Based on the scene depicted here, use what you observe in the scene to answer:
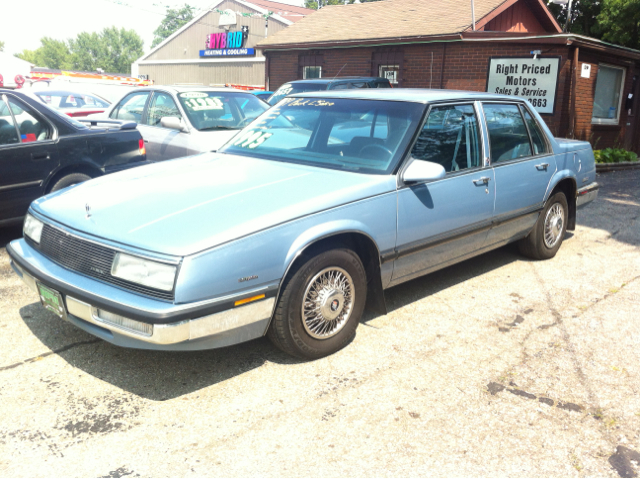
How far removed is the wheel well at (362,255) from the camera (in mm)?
Result: 3449

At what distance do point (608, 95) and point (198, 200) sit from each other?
15.6m

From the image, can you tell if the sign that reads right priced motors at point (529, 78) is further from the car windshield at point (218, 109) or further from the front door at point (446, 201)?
the front door at point (446, 201)

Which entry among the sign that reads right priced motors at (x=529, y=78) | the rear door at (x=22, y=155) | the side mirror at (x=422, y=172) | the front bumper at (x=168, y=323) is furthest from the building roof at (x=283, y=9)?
the front bumper at (x=168, y=323)

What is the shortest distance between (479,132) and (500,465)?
9.30 feet

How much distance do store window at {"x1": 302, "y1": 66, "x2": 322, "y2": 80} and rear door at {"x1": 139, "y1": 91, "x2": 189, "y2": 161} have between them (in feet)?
44.0

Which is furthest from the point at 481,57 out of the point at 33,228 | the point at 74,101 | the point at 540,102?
the point at 33,228

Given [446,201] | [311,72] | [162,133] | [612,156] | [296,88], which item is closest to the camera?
[446,201]

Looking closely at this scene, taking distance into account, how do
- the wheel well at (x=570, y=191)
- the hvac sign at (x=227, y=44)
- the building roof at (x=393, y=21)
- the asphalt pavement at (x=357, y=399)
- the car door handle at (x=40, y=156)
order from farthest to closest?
the hvac sign at (x=227, y=44) → the building roof at (x=393, y=21) → the wheel well at (x=570, y=191) → the car door handle at (x=40, y=156) → the asphalt pavement at (x=357, y=399)

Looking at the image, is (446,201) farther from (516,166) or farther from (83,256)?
(83,256)

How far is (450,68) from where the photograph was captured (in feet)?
55.3

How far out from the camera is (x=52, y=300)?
132 inches

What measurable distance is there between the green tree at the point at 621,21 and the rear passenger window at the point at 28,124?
→ 61.7 ft

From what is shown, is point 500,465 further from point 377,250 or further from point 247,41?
point 247,41

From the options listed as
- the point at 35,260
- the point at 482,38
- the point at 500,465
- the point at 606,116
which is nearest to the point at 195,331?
the point at 35,260
